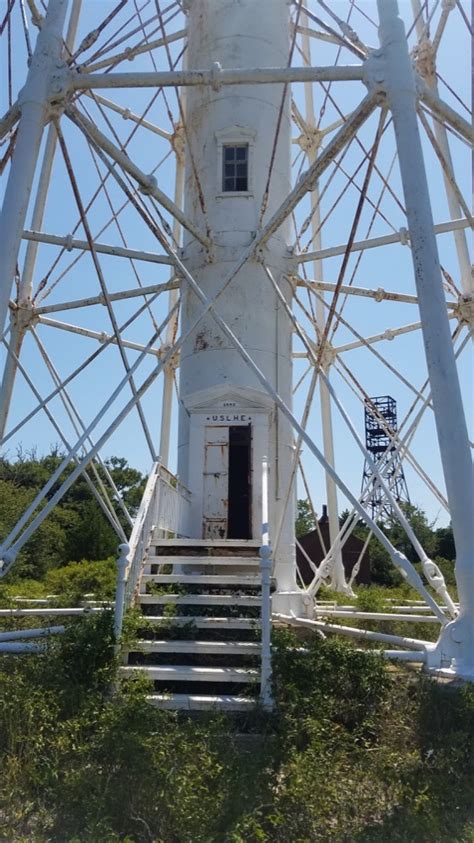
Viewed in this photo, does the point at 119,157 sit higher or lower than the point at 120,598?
higher

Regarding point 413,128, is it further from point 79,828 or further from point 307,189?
point 79,828

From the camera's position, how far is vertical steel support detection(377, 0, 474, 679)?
22.4ft

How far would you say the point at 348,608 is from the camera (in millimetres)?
11312

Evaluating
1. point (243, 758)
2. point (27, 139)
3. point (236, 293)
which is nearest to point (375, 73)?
point (27, 139)

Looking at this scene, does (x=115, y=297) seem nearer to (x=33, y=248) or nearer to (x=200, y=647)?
(x=33, y=248)

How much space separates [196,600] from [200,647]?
86cm

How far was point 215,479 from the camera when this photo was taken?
11.9m

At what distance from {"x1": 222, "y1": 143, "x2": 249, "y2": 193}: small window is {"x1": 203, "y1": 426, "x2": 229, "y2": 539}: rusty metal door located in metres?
4.88

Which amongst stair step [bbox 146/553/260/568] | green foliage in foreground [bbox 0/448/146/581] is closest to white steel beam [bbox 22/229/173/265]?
stair step [bbox 146/553/260/568]

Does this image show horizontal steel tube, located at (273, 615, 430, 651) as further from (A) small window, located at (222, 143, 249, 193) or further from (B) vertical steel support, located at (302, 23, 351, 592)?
(A) small window, located at (222, 143, 249, 193)

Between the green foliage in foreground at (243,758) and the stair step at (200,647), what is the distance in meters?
0.46

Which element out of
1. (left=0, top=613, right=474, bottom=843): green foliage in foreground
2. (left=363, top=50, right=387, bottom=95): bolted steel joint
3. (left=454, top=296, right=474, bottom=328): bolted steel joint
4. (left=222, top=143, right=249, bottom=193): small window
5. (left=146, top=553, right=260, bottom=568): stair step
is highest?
(left=222, top=143, right=249, bottom=193): small window

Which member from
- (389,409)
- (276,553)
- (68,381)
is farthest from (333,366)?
(389,409)

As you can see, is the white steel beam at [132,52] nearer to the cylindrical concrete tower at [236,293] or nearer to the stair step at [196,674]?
the cylindrical concrete tower at [236,293]
